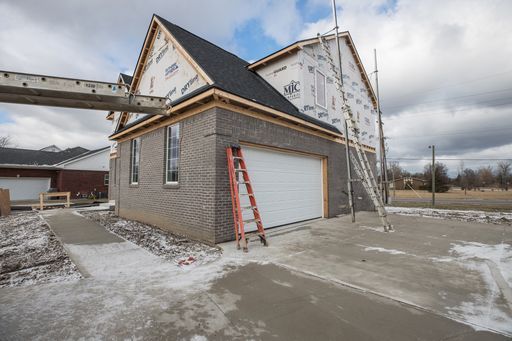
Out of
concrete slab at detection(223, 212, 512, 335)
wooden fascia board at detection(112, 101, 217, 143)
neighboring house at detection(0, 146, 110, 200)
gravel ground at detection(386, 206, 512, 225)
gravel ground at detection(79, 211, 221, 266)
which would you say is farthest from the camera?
neighboring house at detection(0, 146, 110, 200)

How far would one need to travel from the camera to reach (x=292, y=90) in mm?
9750

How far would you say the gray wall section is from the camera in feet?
19.0

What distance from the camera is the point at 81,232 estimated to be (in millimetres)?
7203

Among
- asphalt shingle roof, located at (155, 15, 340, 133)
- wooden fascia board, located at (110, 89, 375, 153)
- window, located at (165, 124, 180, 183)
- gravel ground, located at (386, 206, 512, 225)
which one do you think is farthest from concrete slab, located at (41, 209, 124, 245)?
gravel ground, located at (386, 206, 512, 225)

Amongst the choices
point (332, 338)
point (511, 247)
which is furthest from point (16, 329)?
point (511, 247)

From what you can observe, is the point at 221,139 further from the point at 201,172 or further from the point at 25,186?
the point at 25,186

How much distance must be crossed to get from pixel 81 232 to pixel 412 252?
355 inches

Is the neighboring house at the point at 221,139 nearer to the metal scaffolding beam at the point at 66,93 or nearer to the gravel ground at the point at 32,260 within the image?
the metal scaffolding beam at the point at 66,93

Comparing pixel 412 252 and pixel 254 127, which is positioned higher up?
pixel 254 127

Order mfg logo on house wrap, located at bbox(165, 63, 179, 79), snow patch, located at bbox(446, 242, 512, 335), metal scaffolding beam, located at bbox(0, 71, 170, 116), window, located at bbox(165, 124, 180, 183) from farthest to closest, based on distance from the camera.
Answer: mfg logo on house wrap, located at bbox(165, 63, 179, 79) < window, located at bbox(165, 124, 180, 183) < metal scaffolding beam, located at bbox(0, 71, 170, 116) < snow patch, located at bbox(446, 242, 512, 335)

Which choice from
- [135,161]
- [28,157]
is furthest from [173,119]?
[28,157]

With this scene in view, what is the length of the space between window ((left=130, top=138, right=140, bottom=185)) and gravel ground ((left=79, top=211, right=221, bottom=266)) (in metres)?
2.35

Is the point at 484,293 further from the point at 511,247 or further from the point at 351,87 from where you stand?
the point at 351,87

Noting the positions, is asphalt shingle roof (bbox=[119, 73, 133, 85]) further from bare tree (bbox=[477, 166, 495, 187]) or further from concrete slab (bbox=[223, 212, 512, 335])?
bare tree (bbox=[477, 166, 495, 187])
